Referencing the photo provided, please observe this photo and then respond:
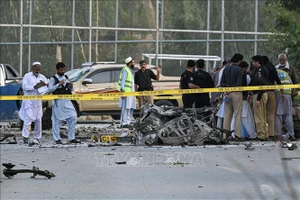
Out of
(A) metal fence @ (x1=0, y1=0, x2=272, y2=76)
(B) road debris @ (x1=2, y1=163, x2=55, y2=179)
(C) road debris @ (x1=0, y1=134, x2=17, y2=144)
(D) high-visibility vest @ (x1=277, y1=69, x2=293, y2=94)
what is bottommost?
(C) road debris @ (x1=0, y1=134, x2=17, y2=144)

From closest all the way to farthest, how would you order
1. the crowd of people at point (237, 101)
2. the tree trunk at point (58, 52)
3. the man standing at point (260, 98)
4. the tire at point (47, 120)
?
the crowd of people at point (237, 101) → the man standing at point (260, 98) → the tire at point (47, 120) → the tree trunk at point (58, 52)

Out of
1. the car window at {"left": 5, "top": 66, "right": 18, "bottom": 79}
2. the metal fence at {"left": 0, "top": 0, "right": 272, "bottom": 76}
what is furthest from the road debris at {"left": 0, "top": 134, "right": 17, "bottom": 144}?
the metal fence at {"left": 0, "top": 0, "right": 272, "bottom": 76}

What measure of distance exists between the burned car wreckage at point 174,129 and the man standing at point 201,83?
2.89 feet

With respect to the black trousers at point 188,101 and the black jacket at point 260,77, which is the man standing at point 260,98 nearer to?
the black jacket at point 260,77

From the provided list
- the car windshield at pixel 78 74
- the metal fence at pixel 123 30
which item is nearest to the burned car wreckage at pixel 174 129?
the car windshield at pixel 78 74

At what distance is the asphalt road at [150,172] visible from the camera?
9.73 metres

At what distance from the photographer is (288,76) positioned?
1664cm

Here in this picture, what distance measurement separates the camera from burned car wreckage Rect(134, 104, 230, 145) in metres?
15.2

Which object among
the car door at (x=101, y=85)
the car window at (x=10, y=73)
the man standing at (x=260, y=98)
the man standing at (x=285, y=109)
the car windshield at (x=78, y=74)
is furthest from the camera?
the car window at (x=10, y=73)

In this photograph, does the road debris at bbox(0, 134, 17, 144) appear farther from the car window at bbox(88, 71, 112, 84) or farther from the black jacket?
the car window at bbox(88, 71, 112, 84)

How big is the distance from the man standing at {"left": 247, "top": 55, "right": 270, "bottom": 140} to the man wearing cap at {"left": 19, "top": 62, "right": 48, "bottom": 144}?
3.96 m

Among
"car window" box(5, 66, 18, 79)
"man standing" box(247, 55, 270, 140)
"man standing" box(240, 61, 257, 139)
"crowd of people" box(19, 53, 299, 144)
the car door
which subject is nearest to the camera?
"crowd of people" box(19, 53, 299, 144)

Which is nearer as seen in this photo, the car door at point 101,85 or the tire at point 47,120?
the tire at point 47,120

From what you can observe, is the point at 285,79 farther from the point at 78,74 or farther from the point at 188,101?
the point at 78,74
